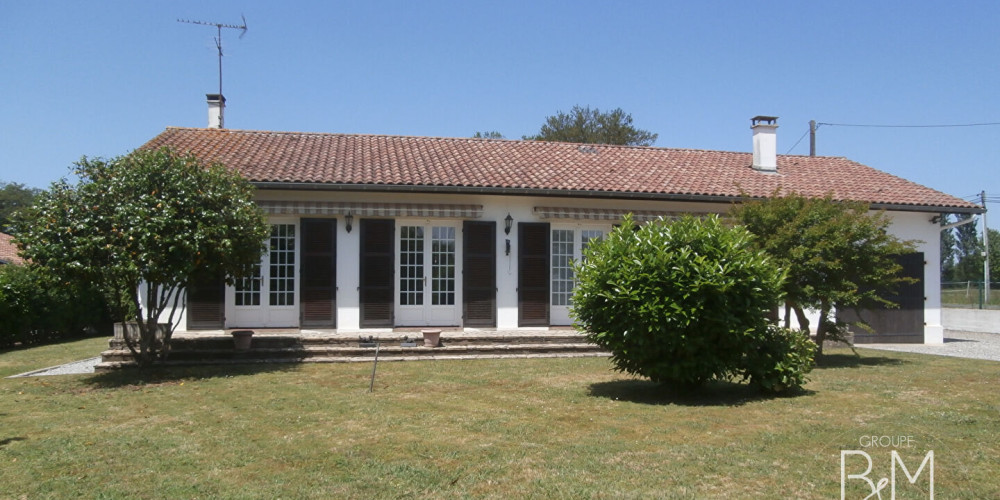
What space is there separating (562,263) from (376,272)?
3.64m

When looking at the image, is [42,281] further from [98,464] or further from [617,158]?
[617,158]

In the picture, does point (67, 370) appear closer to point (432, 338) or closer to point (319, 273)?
point (319, 273)

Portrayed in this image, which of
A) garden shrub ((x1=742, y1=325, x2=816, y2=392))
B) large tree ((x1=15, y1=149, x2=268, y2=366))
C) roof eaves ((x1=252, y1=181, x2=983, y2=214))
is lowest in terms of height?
garden shrub ((x1=742, y1=325, x2=816, y2=392))

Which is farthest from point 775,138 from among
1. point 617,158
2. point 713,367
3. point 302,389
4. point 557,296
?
point 302,389

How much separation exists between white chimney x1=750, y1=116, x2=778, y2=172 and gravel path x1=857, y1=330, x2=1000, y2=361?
4.77 m

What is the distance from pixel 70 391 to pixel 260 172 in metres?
5.46

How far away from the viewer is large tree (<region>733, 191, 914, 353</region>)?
10.8 metres

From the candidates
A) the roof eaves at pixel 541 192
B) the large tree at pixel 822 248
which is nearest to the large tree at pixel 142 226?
the roof eaves at pixel 541 192

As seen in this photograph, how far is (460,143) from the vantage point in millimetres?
17484

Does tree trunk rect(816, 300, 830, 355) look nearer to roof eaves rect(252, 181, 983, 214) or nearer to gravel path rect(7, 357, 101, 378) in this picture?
roof eaves rect(252, 181, 983, 214)

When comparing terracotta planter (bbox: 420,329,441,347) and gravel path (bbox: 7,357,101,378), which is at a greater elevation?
terracotta planter (bbox: 420,329,441,347)

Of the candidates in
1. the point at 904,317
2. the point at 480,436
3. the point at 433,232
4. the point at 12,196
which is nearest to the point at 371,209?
the point at 433,232

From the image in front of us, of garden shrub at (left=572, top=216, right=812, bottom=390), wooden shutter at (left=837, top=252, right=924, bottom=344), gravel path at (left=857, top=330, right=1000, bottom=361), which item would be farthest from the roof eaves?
garden shrub at (left=572, top=216, right=812, bottom=390)

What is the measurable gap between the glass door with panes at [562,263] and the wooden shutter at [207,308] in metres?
6.18
